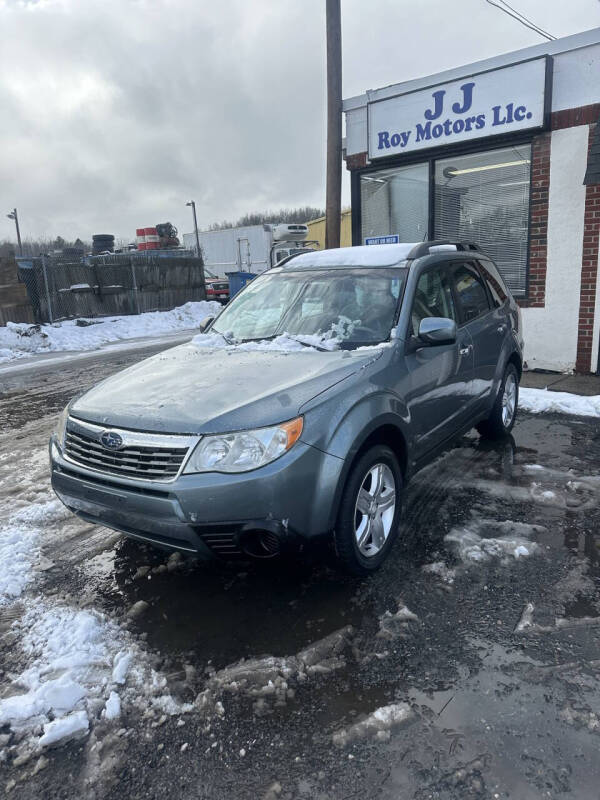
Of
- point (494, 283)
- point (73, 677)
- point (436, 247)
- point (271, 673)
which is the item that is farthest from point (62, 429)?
point (494, 283)

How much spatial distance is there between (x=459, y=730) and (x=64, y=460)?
239 centimetres

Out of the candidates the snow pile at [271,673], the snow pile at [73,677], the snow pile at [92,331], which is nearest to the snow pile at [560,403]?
the snow pile at [271,673]

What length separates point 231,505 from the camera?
8.94 ft

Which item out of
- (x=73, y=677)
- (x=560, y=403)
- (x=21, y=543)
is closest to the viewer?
(x=73, y=677)

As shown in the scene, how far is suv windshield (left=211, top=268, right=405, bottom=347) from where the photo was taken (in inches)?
153

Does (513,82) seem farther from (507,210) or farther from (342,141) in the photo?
(342,141)

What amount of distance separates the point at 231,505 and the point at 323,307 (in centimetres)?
187

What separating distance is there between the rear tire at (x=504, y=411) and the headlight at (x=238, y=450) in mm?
3229

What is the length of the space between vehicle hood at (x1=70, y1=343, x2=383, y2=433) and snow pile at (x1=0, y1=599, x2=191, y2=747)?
1.05m

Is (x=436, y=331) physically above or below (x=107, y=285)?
below

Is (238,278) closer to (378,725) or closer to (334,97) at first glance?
(334,97)

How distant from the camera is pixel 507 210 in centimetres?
910

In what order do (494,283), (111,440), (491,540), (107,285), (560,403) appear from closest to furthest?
(111,440) → (491,540) → (494,283) → (560,403) → (107,285)

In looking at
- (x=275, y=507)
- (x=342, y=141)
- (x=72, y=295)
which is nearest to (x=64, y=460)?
(x=275, y=507)
